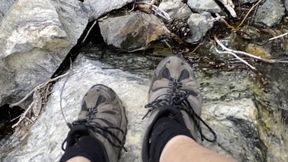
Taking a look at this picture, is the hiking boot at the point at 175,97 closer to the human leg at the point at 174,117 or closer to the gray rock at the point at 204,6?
the human leg at the point at 174,117

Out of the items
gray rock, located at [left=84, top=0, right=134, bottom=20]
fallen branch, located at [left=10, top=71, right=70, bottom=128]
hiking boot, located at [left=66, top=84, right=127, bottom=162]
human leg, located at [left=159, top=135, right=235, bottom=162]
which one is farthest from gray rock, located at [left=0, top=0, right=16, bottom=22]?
human leg, located at [left=159, top=135, right=235, bottom=162]

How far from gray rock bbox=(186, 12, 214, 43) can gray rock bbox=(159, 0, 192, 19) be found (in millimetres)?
128

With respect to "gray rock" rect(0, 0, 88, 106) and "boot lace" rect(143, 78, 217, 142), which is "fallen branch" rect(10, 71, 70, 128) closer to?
"gray rock" rect(0, 0, 88, 106)

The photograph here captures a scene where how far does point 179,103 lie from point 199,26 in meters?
0.91

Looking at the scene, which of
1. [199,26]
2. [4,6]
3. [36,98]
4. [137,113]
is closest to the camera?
[137,113]

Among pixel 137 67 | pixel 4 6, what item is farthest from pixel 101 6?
pixel 4 6

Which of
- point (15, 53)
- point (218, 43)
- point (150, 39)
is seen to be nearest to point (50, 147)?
point (15, 53)

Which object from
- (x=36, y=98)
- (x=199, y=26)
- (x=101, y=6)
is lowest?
(x=36, y=98)

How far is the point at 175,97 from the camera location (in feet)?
8.93

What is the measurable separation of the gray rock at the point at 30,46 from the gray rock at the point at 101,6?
24cm

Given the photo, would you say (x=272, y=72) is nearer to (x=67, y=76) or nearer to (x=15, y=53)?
(x=67, y=76)

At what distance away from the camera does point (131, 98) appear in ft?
9.70

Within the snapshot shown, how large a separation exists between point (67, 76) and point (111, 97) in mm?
558

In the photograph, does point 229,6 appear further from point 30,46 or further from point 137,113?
point 30,46
